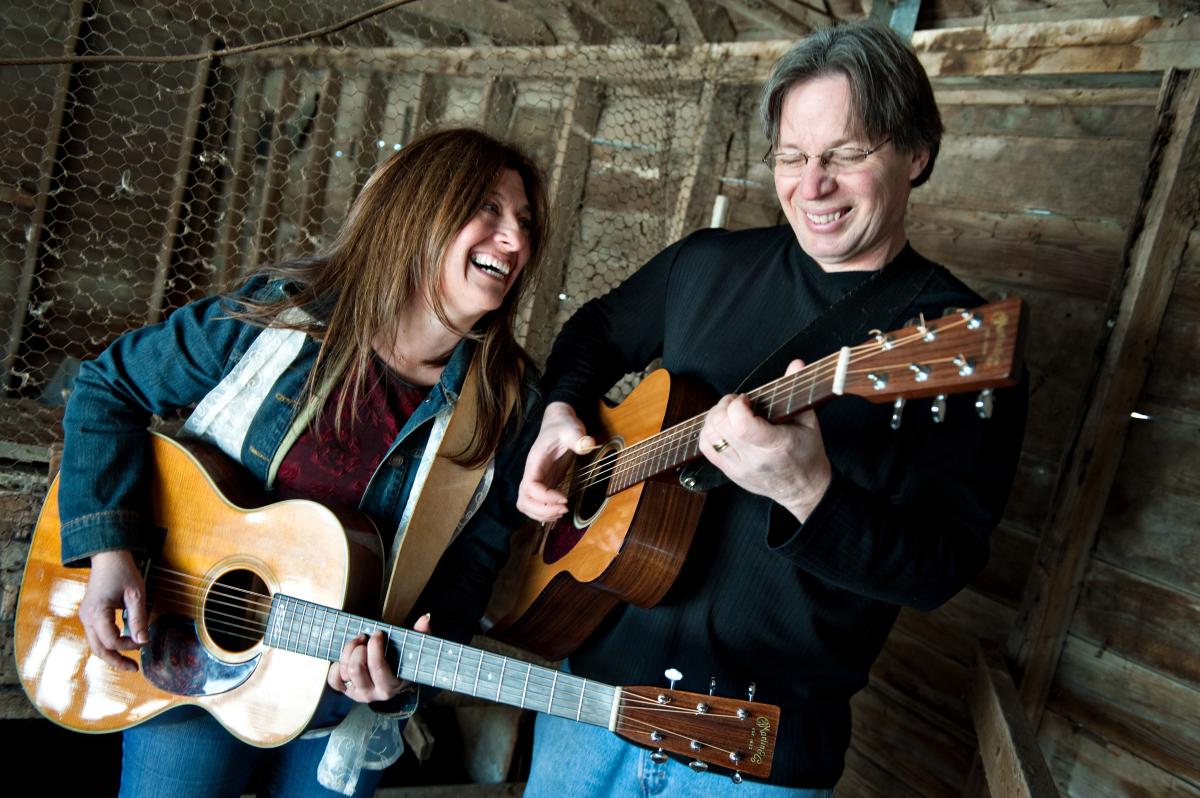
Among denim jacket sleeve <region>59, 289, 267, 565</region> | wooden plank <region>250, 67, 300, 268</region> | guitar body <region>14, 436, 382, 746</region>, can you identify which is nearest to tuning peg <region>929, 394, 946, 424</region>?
guitar body <region>14, 436, 382, 746</region>

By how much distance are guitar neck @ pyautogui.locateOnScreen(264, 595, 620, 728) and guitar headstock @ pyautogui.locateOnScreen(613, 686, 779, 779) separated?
173 millimetres

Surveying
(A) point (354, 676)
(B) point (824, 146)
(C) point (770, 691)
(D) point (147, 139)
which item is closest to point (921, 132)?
(B) point (824, 146)

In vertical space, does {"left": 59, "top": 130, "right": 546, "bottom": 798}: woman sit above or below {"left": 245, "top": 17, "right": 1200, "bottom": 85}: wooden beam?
below

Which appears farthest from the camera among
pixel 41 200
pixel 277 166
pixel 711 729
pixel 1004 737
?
pixel 277 166

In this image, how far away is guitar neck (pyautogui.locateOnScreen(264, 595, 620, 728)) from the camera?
1.47m

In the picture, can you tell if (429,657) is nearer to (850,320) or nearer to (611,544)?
(611,544)

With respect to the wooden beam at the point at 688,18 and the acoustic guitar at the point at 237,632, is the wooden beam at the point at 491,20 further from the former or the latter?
the acoustic guitar at the point at 237,632

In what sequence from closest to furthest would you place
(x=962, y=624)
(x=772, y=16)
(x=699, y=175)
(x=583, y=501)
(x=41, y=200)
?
(x=583, y=501) → (x=962, y=624) → (x=772, y=16) → (x=699, y=175) → (x=41, y=200)

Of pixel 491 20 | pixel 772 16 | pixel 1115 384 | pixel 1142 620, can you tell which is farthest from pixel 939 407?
pixel 491 20

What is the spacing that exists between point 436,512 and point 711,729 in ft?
2.33

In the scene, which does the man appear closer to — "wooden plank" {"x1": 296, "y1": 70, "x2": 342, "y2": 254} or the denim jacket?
the denim jacket

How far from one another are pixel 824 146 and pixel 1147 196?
973 millimetres

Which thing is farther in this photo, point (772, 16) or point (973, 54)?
point (772, 16)

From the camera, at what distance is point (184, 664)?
5.32ft
